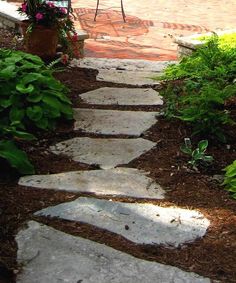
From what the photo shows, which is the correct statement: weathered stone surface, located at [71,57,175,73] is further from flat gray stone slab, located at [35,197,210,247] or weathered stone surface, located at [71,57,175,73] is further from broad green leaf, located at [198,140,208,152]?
flat gray stone slab, located at [35,197,210,247]

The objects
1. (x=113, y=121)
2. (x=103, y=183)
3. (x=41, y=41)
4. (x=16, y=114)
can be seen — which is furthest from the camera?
(x=41, y=41)

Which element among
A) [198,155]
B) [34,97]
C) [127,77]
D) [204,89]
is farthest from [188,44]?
[198,155]

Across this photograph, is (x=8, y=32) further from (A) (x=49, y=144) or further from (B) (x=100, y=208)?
(B) (x=100, y=208)

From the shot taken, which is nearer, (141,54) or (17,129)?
(17,129)

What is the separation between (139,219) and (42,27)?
3.11 m

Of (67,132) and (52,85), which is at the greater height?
(52,85)

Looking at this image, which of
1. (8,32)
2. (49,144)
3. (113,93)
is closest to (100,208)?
(49,144)

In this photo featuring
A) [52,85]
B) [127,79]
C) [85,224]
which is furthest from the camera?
[127,79]

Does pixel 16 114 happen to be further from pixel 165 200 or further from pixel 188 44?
pixel 188 44

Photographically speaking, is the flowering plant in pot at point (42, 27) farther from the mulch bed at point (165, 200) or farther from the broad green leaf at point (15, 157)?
the broad green leaf at point (15, 157)

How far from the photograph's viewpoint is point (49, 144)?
11.1ft

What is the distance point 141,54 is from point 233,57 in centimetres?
191

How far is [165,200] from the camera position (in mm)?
2674

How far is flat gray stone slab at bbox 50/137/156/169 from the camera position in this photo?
10.4ft
